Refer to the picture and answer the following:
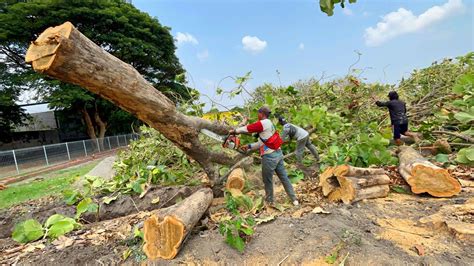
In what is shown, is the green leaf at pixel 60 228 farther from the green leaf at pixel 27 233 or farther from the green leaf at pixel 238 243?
the green leaf at pixel 238 243

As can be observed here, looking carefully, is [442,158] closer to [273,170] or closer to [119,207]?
[273,170]

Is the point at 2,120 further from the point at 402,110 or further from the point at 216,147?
the point at 402,110

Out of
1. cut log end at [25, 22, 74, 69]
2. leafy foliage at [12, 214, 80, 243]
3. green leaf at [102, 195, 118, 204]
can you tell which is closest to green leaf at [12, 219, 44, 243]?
leafy foliage at [12, 214, 80, 243]

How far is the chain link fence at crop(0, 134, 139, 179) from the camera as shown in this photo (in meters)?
12.2

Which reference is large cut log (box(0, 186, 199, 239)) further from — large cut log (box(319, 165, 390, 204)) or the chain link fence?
the chain link fence

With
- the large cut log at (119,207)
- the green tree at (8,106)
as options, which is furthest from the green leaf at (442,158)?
the green tree at (8,106)

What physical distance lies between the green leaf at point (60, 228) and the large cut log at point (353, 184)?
290 centimetres

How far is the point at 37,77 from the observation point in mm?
16453

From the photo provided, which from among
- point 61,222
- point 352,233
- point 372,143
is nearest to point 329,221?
point 352,233

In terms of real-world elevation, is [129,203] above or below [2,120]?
below

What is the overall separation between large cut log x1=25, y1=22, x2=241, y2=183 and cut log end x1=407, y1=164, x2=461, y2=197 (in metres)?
2.55

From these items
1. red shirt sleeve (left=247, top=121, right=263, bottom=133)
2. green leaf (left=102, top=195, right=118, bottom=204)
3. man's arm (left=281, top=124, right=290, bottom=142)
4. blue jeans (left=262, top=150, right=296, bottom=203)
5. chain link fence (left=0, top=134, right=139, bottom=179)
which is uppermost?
red shirt sleeve (left=247, top=121, right=263, bottom=133)

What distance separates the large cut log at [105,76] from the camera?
2.13 meters

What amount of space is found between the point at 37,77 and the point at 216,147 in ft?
52.0
